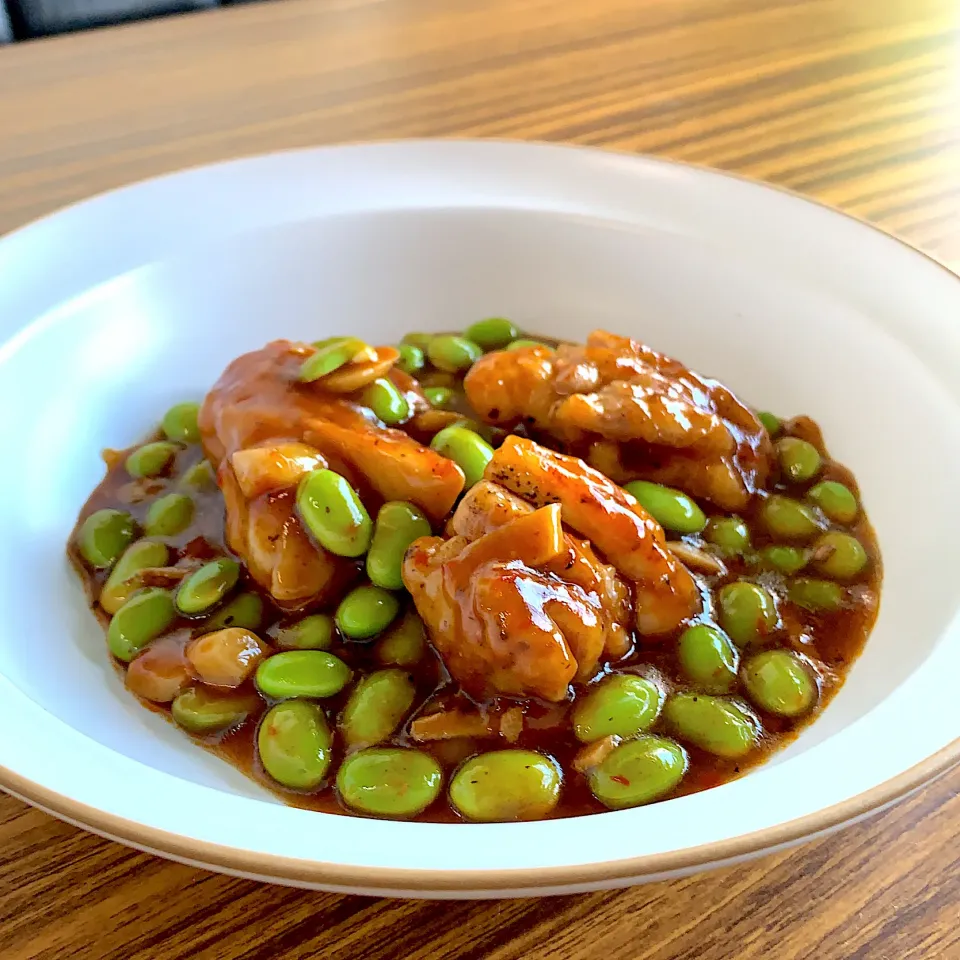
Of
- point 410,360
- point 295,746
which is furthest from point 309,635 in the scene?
point 410,360

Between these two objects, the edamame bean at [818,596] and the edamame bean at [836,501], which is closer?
the edamame bean at [818,596]

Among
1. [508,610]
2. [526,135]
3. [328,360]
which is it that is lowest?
[508,610]

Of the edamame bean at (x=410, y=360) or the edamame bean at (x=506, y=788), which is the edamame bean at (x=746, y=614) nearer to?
the edamame bean at (x=506, y=788)

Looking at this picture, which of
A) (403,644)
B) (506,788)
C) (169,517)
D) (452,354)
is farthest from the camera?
(452,354)

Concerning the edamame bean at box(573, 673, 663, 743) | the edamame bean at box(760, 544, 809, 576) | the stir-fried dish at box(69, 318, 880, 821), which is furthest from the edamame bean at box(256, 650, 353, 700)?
the edamame bean at box(760, 544, 809, 576)

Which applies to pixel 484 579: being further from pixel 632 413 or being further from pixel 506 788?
Result: pixel 632 413

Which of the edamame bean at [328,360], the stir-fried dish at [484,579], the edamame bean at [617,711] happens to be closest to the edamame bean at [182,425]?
the stir-fried dish at [484,579]
